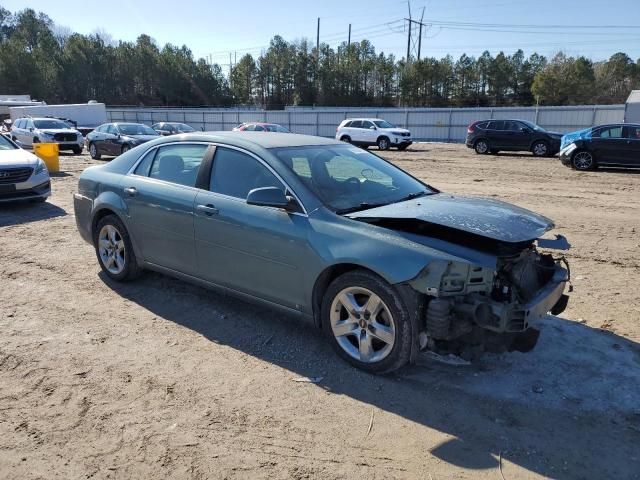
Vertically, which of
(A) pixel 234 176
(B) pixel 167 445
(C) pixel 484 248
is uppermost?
(A) pixel 234 176

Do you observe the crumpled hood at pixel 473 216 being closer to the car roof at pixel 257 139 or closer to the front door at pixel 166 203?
the car roof at pixel 257 139

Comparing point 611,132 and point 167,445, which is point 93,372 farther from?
point 611,132

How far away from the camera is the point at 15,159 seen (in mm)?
9930

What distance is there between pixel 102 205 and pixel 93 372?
2271 millimetres

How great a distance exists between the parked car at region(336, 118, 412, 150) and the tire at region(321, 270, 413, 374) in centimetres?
2518

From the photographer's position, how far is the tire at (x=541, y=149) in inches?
918

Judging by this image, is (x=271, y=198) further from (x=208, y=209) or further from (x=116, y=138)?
(x=116, y=138)

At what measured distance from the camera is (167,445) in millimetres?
3000

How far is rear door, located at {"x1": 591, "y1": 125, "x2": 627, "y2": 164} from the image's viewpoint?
17.2m

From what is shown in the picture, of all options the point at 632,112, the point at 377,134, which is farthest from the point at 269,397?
the point at 632,112

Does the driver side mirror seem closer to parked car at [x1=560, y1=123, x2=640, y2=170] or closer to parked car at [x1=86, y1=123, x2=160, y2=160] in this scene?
parked car at [x1=560, y1=123, x2=640, y2=170]

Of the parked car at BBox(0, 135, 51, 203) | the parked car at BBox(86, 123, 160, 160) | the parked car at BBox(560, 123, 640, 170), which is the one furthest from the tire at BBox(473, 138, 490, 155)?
the parked car at BBox(0, 135, 51, 203)

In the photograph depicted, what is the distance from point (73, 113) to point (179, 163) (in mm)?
36030

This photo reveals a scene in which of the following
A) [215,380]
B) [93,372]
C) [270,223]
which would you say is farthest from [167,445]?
[270,223]
